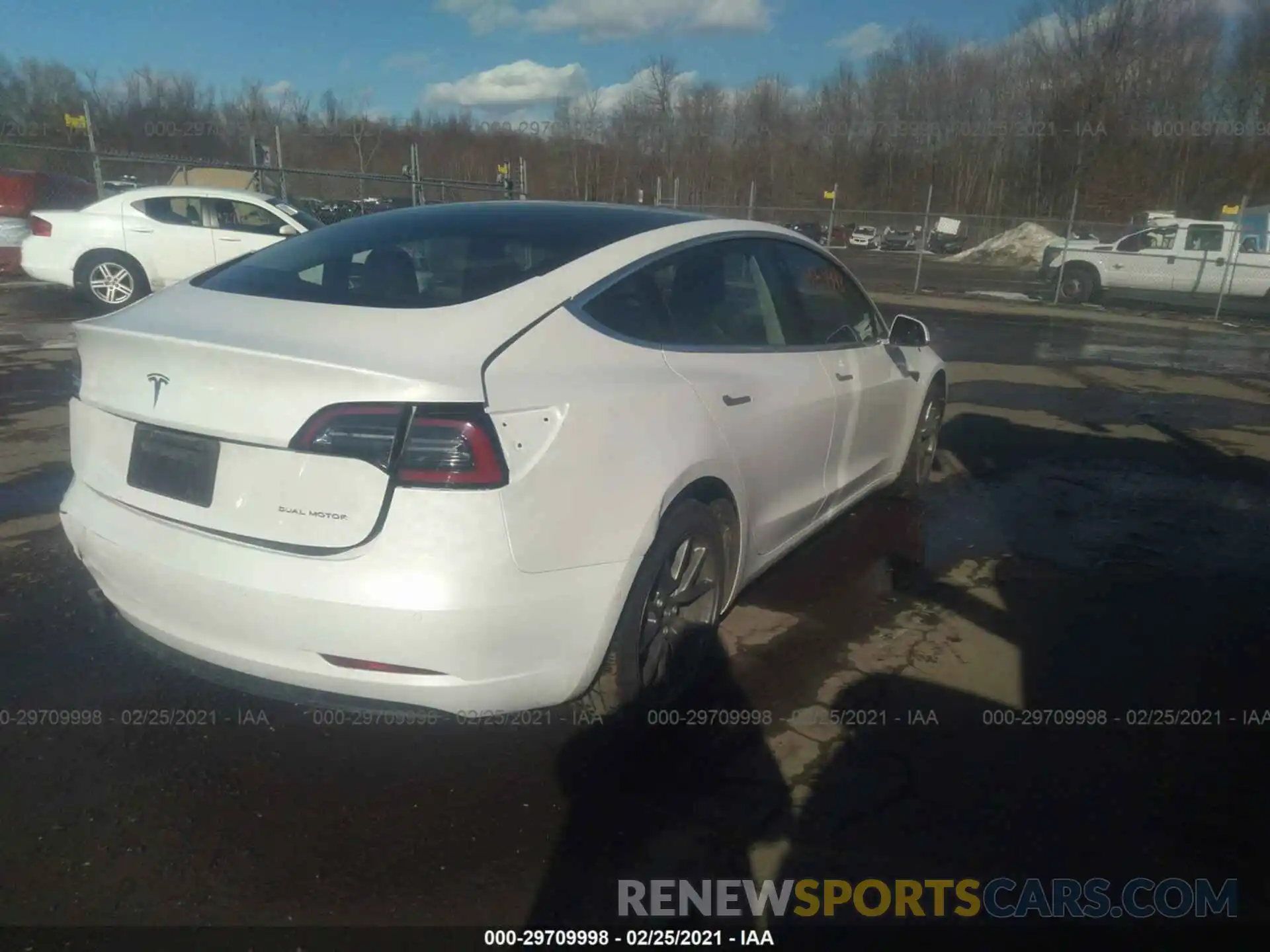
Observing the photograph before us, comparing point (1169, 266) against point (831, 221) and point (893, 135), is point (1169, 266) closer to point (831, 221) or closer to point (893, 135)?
point (831, 221)

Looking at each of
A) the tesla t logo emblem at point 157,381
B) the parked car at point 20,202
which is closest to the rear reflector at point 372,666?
the tesla t logo emblem at point 157,381

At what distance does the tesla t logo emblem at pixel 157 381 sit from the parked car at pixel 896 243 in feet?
147

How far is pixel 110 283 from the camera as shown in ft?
38.1

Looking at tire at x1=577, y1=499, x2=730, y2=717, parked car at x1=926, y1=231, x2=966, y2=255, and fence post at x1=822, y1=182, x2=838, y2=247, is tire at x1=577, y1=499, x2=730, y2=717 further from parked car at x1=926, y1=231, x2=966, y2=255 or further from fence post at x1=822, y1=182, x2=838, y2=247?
parked car at x1=926, y1=231, x2=966, y2=255

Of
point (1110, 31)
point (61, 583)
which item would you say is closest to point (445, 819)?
point (61, 583)

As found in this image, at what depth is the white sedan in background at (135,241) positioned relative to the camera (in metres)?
11.5

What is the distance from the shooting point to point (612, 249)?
3010mm

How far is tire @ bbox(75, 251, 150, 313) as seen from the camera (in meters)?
11.5

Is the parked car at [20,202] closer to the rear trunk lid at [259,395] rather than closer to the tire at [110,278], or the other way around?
the tire at [110,278]

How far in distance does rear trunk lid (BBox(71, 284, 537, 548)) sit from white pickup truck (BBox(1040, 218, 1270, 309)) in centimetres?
2025

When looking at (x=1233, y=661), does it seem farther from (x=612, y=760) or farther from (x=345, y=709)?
(x=345, y=709)

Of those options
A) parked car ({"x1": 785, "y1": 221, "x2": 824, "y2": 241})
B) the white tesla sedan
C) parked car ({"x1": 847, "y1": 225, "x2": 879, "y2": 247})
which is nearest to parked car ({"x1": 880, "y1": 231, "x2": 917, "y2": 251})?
parked car ({"x1": 847, "y1": 225, "x2": 879, "y2": 247})

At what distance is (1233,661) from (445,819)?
3061 mm

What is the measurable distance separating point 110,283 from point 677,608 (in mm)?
11382
